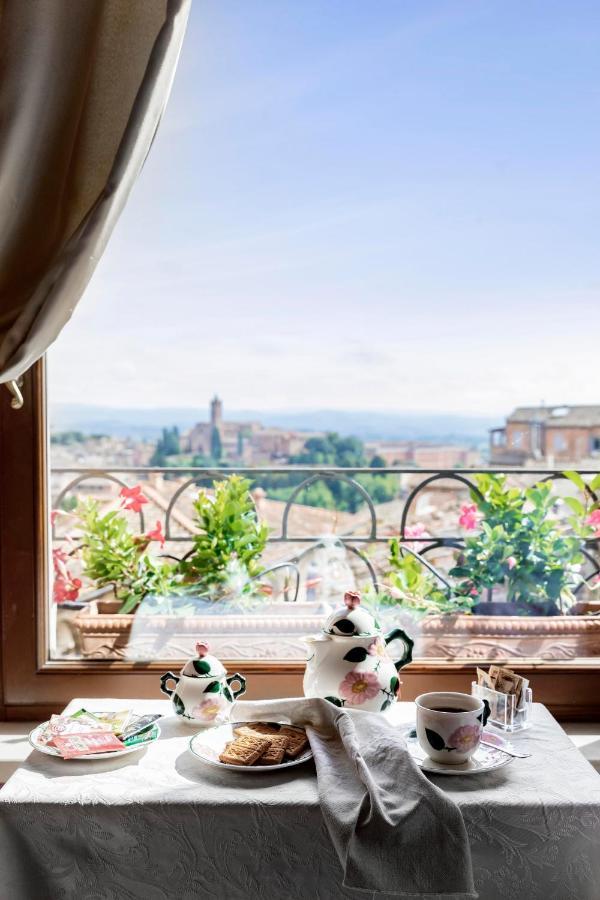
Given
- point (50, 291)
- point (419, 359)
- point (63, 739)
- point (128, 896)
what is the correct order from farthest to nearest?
point (419, 359), point (50, 291), point (63, 739), point (128, 896)

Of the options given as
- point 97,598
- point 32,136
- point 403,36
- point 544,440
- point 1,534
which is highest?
point 403,36

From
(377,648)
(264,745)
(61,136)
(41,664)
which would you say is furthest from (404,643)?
(61,136)

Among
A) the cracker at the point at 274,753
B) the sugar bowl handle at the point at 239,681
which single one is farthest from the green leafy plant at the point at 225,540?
the cracker at the point at 274,753

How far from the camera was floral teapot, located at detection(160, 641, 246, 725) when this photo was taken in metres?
1.43

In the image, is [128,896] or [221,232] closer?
[128,896]

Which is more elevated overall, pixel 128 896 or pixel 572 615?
pixel 572 615

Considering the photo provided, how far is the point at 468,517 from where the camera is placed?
1941 mm

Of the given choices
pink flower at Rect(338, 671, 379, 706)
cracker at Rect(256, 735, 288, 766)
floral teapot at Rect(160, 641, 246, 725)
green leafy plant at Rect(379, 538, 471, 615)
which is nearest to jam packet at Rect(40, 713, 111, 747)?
floral teapot at Rect(160, 641, 246, 725)

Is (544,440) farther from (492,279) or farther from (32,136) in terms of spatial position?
(32,136)

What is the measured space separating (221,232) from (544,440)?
821mm

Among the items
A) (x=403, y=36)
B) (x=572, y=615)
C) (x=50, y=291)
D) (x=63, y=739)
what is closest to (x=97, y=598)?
(x=63, y=739)

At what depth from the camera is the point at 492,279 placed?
1851 millimetres

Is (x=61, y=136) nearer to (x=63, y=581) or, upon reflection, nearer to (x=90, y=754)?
(x=63, y=581)

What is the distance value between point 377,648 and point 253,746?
0.90 ft
